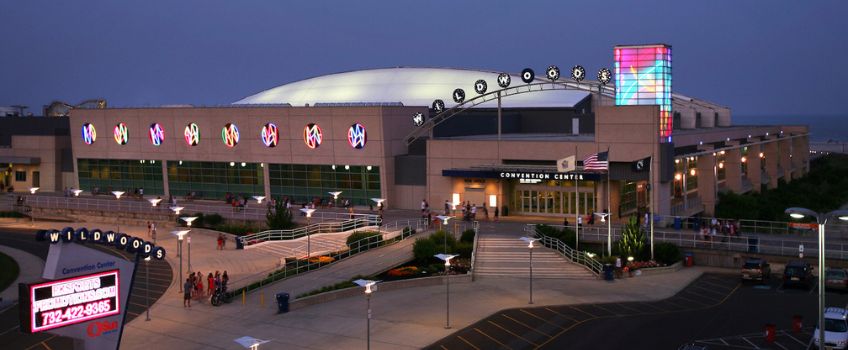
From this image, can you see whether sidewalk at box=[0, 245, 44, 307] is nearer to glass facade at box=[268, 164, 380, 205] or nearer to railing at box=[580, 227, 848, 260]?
glass facade at box=[268, 164, 380, 205]

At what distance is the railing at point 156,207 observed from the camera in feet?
211

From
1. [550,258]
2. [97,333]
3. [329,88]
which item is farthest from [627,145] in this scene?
[329,88]

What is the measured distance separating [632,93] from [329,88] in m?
38.8

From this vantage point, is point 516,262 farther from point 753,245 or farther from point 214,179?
point 214,179

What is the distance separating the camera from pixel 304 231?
2212 inches

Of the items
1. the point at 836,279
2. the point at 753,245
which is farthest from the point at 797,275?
the point at 753,245

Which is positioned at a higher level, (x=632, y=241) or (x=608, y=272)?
(x=632, y=241)

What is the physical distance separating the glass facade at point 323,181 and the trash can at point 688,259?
27.9 m

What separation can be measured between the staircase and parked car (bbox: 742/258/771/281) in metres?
6.90

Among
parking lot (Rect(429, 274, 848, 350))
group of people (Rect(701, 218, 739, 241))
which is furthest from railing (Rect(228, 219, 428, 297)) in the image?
group of people (Rect(701, 218, 739, 241))

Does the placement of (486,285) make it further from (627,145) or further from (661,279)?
(627,145)

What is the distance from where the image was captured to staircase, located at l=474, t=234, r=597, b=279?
4316 cm

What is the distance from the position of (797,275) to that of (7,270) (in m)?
40.1

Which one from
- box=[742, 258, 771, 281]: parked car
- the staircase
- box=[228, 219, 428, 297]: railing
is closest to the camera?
box=[228, 219, 428, 297]: railing
